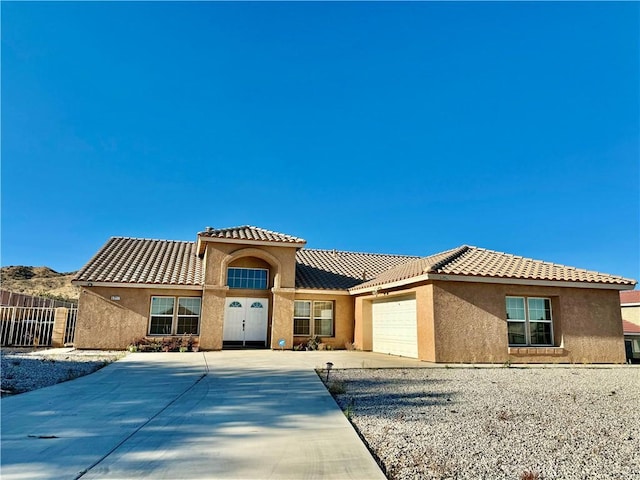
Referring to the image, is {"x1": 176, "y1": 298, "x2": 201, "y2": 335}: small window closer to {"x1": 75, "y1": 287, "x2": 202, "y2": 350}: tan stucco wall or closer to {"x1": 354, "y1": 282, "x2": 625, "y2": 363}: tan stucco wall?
{"x1": 75, "y1": 287, "x2": 202, "y2": 350}: tan stucco wall

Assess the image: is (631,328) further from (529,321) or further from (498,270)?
(498,270)

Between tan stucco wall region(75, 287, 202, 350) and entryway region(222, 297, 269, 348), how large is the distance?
3610 mm

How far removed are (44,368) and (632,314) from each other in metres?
41.3

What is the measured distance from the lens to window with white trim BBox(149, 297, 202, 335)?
722 inches

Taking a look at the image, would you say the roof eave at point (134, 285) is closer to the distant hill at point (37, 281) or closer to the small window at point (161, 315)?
the small window at point (161, 315)

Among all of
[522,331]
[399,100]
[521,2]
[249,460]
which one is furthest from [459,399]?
[399,100]

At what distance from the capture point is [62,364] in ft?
41.5

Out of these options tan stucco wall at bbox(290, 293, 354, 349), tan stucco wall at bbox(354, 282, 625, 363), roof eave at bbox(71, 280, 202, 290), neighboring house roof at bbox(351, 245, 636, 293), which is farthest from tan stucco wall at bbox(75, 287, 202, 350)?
tan stucco wall at bbox(354, 282, 625, 363)

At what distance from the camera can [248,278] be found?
65.6ft

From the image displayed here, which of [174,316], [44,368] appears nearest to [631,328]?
[174,316]

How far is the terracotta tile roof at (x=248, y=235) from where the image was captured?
61.2ft

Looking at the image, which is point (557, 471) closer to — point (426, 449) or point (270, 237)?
point (426, 449)

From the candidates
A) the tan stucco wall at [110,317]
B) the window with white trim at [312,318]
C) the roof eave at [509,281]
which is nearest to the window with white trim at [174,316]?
the tan stucco wall at [110,317]

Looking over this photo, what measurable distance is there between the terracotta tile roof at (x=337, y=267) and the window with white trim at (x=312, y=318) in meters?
1.03
